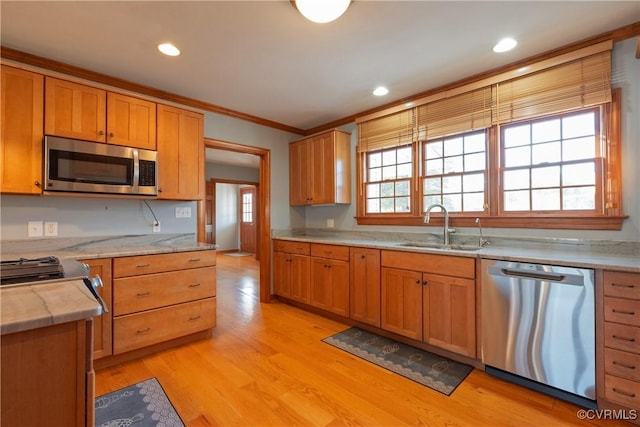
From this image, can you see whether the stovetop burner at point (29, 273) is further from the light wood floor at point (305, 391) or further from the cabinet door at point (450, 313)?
the cabinet door at point (450, 313)

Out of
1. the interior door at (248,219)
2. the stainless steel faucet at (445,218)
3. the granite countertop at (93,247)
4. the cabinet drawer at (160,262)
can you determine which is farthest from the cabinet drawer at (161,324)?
the interior door at (248,219)

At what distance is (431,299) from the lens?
8.06 ft

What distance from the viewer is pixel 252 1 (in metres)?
1.78

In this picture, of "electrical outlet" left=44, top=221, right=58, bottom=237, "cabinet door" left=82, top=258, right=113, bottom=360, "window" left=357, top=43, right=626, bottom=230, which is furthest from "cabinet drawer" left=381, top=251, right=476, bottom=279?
"electrical outlet" left=44, top=221, right=58, bottom=237

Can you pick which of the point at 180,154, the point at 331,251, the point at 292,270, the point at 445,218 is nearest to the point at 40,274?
the point at 180,154

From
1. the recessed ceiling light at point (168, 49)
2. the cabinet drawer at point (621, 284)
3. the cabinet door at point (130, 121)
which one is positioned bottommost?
the cabinet drawer at point (621, 284)

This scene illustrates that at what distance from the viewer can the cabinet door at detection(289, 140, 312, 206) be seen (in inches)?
157

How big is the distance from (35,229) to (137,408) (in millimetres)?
1695

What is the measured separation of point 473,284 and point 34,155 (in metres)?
3.40

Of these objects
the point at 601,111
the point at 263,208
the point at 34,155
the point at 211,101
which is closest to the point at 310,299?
the point at 263,208

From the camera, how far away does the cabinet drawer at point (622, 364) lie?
1.63 metres

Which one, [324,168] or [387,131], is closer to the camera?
[387,131]

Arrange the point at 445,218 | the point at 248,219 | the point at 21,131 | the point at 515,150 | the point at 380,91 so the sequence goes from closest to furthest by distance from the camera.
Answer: the point at 21,131, the point at 515,150, the point at 445,218, the point at 380,91, the point at 248,219

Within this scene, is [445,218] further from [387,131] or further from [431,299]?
[387,131]
